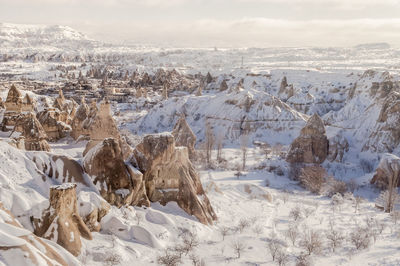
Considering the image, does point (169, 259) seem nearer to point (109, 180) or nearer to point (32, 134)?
point (109, 180)

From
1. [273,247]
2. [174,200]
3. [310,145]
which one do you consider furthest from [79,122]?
[310,145]

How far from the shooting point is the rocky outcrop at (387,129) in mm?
45156

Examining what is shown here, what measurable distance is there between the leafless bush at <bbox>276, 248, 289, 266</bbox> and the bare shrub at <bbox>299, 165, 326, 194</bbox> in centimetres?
1779

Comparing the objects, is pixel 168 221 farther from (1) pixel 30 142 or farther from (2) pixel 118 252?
(1) pixel 30 142

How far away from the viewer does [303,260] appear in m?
14.8

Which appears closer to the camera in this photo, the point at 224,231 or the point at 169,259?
the point at 169,259

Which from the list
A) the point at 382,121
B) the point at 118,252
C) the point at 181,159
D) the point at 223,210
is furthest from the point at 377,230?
the point at 382,121

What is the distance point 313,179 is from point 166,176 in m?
18.8

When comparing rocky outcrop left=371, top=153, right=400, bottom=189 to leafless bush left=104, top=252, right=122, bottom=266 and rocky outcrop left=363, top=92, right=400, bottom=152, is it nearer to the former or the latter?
rocky outcrop left=363, top=92, right=400, bottom=152

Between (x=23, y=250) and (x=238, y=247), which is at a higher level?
(x=23, y=250)

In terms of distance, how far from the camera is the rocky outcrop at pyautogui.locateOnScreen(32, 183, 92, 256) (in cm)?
1242

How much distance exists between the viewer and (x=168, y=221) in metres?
17.0

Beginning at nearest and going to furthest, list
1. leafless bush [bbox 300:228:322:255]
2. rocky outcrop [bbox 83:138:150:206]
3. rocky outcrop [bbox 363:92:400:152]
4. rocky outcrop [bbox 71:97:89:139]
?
1. leafless bush [bbox 300:228:322:255]
2. rocky outcrop [bbox 83:138:150:206]
3. rocky outcrop [bbox 71:97:89:139]
4. rocky outcrop [bbox 363:92:400:152]

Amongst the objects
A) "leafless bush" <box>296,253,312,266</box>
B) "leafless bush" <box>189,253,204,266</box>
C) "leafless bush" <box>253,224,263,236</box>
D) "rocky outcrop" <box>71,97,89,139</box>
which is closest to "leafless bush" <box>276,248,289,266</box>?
"leafless bush" <box>296,253,312,266</box>
